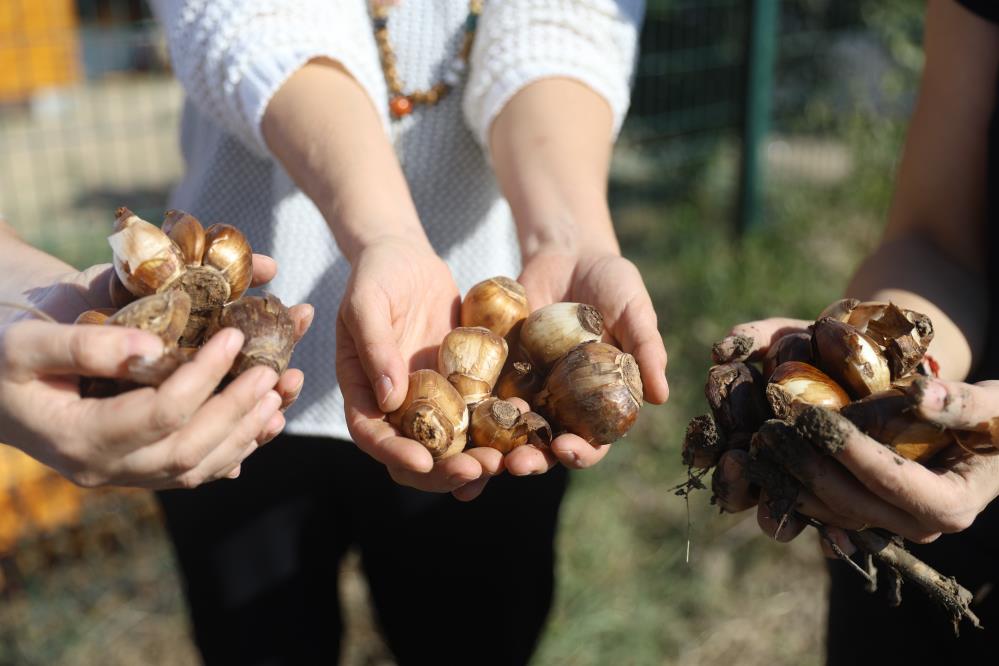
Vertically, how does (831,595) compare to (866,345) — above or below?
below

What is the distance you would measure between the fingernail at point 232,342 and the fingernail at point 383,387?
248mm

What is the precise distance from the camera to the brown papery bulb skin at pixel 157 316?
1.33m

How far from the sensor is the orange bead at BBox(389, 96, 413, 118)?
74.2 inches

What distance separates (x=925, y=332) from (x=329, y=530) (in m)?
1.26

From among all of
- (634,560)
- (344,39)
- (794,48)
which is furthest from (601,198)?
(794,48)

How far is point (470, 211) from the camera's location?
200 cm

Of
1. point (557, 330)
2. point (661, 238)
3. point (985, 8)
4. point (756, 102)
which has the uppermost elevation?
point (985, 8)

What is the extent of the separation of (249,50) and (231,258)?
15.9 inches

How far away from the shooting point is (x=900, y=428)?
1321 millimetres

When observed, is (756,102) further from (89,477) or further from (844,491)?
(89,477)

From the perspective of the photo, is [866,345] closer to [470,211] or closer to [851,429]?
[851,429]

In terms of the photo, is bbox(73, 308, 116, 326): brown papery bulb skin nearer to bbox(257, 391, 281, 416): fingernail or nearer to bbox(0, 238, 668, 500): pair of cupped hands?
bbox(0, 238, 668, 500): pair of cupped hands

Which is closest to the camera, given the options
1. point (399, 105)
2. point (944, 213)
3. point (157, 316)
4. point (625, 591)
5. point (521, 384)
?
point (157, 316)

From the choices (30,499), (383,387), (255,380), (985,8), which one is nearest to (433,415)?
(383,387)
